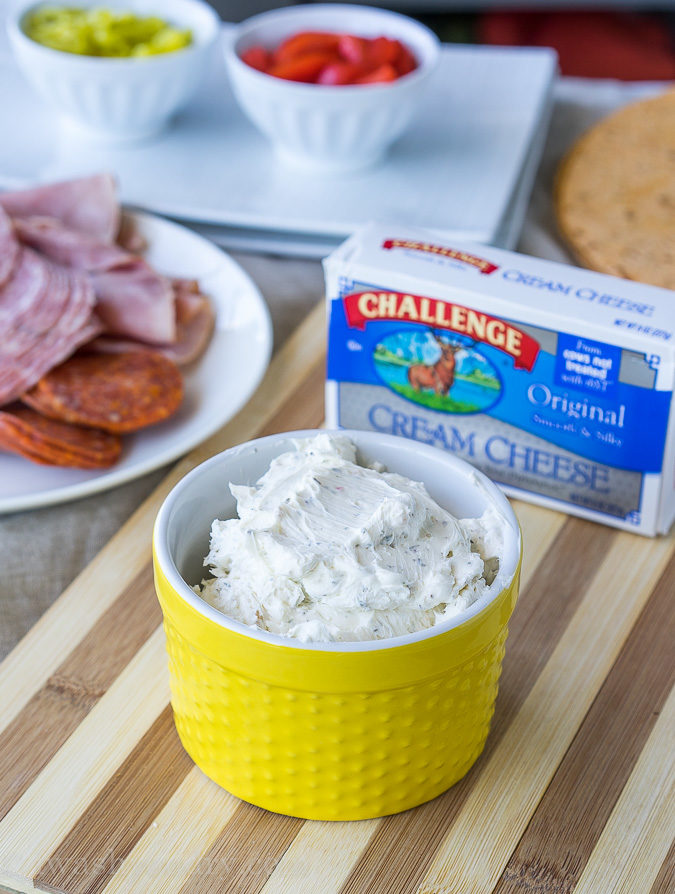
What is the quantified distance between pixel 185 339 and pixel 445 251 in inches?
15.0

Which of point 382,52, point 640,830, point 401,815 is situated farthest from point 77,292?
point 640,830

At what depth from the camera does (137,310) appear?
1221 mm

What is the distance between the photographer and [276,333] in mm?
1330

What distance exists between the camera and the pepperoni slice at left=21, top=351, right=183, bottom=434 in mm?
1071

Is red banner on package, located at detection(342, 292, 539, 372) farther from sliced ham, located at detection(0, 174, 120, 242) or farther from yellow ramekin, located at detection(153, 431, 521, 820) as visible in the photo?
sliced ham, located at detection(0, 174, 120, 242)

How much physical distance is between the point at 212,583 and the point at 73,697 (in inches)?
8.4

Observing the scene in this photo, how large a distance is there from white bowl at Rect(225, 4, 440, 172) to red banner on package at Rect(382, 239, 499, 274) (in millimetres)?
418

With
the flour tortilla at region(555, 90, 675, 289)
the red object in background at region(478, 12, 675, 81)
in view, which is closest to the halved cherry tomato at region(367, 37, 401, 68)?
the flour tortilla at region(555, 90, 675, 289)

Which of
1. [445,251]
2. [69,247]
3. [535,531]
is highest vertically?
[445,251]

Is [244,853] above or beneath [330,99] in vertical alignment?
beneath

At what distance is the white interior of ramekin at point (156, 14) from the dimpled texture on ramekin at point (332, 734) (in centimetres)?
102

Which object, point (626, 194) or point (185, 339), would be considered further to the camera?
point (626, 194)

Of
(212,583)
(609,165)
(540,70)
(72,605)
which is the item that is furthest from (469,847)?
(540,70)

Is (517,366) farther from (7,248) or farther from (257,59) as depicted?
(257,59)
